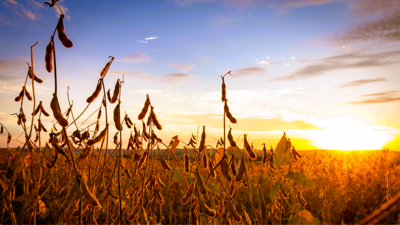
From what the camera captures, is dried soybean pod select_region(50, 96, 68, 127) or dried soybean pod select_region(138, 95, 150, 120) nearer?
dried soybean pod select_region(50, 96, 68, 127)

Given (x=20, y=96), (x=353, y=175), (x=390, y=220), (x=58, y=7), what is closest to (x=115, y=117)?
(x=58, y=7)

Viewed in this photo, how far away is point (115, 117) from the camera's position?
139 cm

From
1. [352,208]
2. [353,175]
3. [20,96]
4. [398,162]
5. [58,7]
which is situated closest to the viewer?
[58,7]

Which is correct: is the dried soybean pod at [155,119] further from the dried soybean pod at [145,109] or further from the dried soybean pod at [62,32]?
the dried soybean pod at [62,32]

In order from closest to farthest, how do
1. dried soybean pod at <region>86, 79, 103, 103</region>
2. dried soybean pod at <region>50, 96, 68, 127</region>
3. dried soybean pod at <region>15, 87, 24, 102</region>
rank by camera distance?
Answer: dried soybean pod at <region>50, 96, 68, 127</region>
dried soybean pod at <region>86, 79, 103, 103</region>
dried soybean pod at <region>15, 87, 24, 102</region>

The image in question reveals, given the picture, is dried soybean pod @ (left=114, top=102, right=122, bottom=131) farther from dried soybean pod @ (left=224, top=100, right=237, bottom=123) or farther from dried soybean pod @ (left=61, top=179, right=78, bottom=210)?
dried soybean pod @ (left=224, top=100, right=237, bottom=123)

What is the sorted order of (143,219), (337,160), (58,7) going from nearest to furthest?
(58,7) → (143,219) → (337,160)

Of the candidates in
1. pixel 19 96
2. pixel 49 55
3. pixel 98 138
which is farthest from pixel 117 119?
pixel 19 96

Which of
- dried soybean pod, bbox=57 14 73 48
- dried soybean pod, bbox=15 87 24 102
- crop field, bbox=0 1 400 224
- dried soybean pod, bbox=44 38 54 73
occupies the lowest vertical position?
crop field, bbox=0 1 400 224

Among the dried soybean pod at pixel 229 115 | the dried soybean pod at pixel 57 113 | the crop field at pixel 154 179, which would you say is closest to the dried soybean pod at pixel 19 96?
the crop field at pixel 154 179

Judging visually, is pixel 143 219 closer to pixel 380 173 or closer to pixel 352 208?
pixel 352 208

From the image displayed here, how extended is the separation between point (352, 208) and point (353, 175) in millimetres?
1051

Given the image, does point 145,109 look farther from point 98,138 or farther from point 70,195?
point 70,195

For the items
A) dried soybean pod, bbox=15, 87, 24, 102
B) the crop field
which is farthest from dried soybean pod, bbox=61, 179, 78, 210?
dried soybean pod, bbox=15, 87, 24, 102
